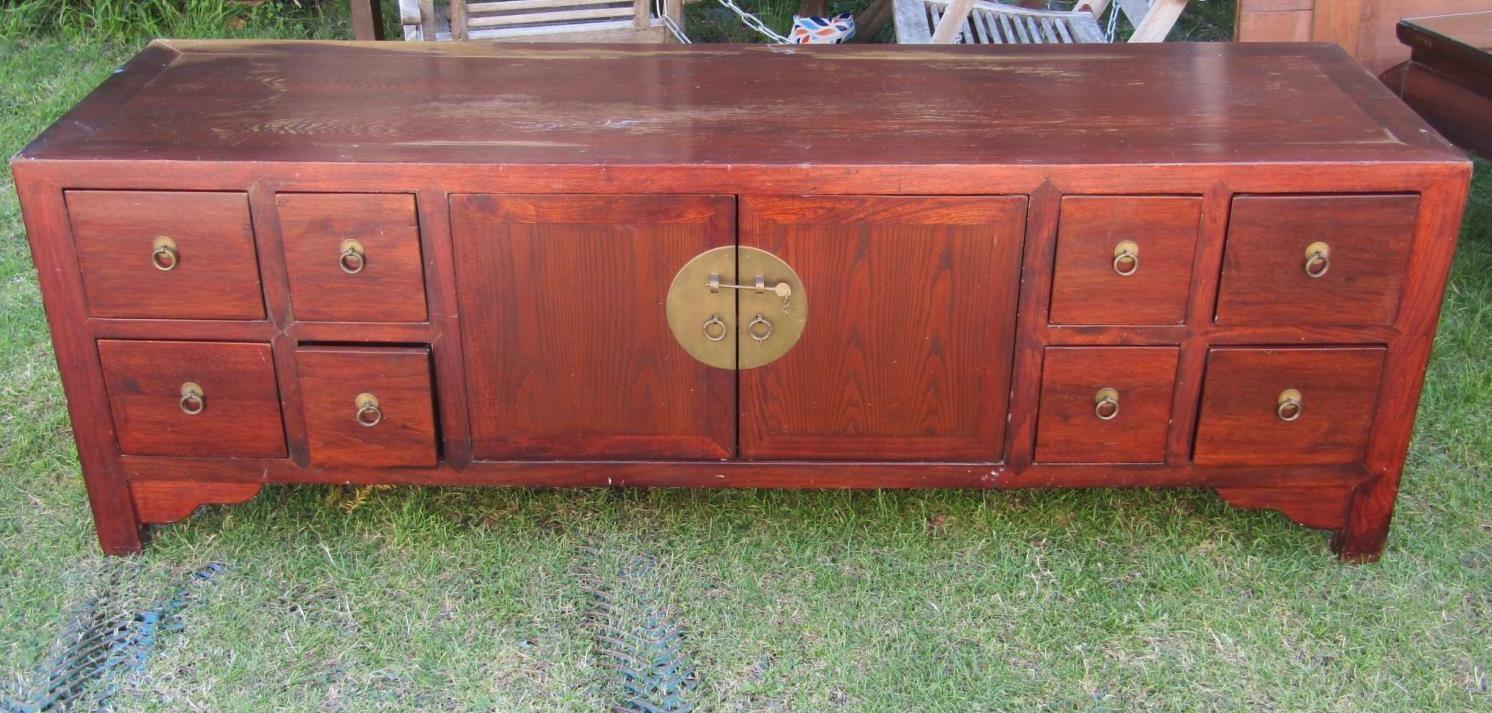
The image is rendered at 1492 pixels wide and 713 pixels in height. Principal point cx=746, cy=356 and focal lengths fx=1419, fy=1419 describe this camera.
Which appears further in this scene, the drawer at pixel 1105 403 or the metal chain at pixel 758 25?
the metal chain at pixel 758 25

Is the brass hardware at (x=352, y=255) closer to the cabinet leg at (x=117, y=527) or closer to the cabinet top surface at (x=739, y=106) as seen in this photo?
the cabinet top surface at (x=739, y=106)

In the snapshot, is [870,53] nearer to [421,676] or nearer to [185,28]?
[421,676]

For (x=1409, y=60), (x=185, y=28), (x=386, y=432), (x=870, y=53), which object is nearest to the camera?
(x=386, y=432)

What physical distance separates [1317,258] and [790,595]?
1025 mm

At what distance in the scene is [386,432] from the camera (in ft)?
7.89

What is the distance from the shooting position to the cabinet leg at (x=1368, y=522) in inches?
96.4

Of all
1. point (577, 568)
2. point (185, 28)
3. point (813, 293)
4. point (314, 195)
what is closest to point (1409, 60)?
point (813, 293)

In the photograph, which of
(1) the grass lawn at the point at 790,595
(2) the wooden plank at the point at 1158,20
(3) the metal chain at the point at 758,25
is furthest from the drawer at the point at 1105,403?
(3) the metal chain at the point at 758,25

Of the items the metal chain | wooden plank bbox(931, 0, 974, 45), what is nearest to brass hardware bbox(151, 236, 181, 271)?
wooden plank bbox(931, 0, 974, 45)

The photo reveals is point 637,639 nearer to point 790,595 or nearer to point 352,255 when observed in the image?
point 790,595

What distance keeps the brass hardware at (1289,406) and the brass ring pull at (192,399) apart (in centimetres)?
179

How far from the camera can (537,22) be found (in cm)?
356

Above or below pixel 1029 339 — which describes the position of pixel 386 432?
below

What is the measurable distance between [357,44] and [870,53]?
1.01 m
